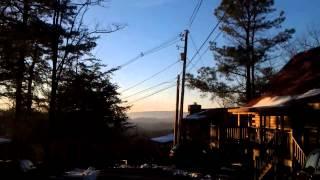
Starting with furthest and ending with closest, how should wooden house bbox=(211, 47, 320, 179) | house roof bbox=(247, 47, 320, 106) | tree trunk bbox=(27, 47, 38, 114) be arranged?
tree trunk bbox=(27, 47, 38, 114)
house roof bbox=(247, 47, 320, 106)
wooden house bbox=(211, 47, 320, 179)

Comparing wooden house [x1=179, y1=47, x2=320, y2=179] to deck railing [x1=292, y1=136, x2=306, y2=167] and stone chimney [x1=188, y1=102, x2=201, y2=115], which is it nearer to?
deck railing [x1=292, y1=136, x2=306, y2=167]

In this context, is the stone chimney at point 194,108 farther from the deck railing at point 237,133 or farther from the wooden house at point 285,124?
the deck railing at point 237,133

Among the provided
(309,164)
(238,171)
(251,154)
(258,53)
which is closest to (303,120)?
(238,171)

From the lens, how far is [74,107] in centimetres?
4906

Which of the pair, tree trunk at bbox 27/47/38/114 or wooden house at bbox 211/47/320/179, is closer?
wooden house at bbox 211/47/320/179

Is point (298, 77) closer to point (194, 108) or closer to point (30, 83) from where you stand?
point (30, 83)

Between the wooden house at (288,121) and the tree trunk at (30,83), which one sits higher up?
the tree trunk at (30,83)

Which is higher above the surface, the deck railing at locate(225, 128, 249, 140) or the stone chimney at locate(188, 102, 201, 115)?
the stone chimney at locate(188, 102, 201, 115)

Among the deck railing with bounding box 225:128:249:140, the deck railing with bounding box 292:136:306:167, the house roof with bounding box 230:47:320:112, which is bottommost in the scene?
the deck railing with bounding box 292:136:306:167

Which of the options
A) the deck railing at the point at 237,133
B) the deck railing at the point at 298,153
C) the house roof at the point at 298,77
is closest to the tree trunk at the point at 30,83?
the deck railing at the point at 237,133

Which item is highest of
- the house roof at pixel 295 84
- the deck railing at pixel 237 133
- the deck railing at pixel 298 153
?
the house roof at pixel 295 84

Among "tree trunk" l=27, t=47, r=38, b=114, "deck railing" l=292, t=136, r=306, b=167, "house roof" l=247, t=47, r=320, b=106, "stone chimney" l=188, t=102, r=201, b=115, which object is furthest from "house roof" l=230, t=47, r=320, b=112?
"stone chimney" l=188, t=102, r=201, b=115

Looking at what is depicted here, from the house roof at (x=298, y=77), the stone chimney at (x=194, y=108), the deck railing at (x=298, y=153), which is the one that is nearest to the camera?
the deck railing at (x=298, y=153)

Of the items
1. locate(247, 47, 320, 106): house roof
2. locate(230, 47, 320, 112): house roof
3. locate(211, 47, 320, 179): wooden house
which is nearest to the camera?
locate(211, 47, 320, 179): wooden house
